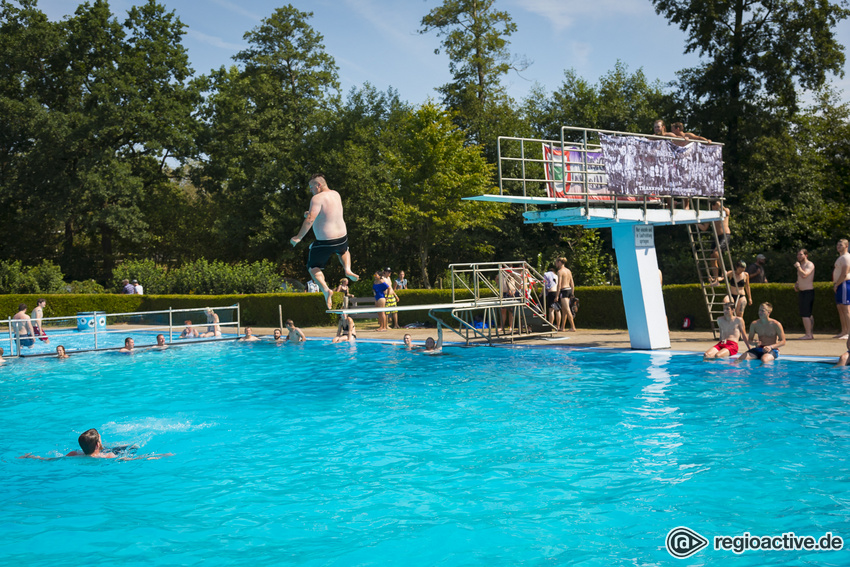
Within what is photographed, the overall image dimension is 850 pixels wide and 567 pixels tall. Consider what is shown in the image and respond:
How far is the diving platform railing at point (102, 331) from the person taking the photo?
22147 millimetres

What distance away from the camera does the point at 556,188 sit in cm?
1706

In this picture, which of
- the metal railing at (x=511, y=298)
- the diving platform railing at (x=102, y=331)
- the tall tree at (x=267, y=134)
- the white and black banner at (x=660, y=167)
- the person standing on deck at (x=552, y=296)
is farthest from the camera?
the tall tree at (x=267, y=134)

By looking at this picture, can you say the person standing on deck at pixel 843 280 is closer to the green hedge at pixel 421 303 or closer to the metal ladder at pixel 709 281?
the green hedge at pixel 421 303

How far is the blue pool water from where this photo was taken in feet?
23.3

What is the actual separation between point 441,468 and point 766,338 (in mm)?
9945

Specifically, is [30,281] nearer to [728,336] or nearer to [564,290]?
[564,290]

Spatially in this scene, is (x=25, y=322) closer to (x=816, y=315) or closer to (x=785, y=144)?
(x=816, y=315)

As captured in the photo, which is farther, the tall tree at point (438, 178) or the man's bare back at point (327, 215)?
the tall tree at point (438, 178)

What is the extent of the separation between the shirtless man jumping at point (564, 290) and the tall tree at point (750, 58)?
59.5ft

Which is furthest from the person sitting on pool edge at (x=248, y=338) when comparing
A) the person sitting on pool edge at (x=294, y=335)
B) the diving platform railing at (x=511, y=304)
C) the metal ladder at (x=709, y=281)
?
the metal ladder at (x=709, y=281)

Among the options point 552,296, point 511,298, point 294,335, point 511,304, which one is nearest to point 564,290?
point 552,296

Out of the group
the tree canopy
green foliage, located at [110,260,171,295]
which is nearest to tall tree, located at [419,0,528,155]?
the tree canopy

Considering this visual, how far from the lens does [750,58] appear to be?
116 ft

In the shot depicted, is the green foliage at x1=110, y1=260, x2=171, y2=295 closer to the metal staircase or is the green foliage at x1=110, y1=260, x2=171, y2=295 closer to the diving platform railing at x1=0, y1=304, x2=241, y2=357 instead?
the diving platform railing at x1=0, y1=304, x2=241, y2=357
